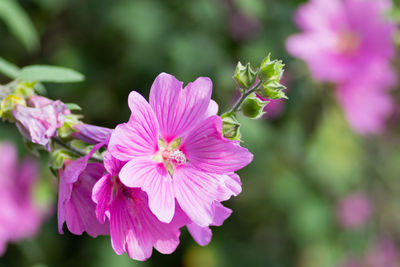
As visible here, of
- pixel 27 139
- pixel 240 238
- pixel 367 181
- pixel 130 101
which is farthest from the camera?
pixel 367 181

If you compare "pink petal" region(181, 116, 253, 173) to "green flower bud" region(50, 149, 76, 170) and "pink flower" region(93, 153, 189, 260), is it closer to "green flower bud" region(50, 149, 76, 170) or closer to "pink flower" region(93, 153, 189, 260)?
"pink flower" region(93, 153, 189, 260)

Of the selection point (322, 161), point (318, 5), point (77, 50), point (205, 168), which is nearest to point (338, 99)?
point (318, 5)

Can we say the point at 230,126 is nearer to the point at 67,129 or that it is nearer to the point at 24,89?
the point at 67,129

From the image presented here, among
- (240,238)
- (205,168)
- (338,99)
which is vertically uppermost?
(338,99)

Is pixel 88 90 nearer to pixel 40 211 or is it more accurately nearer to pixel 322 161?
pixel 40 211

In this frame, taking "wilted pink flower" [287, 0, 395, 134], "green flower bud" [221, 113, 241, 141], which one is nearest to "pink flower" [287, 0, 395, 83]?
"wilted pink flower" [287, 0, 395, 134]

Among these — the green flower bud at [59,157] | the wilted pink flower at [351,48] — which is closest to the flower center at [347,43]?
the wilted pink flower at [351,48]

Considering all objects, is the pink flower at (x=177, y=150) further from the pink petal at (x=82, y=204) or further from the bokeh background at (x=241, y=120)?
the bokeh background at (x=241, y=120)
